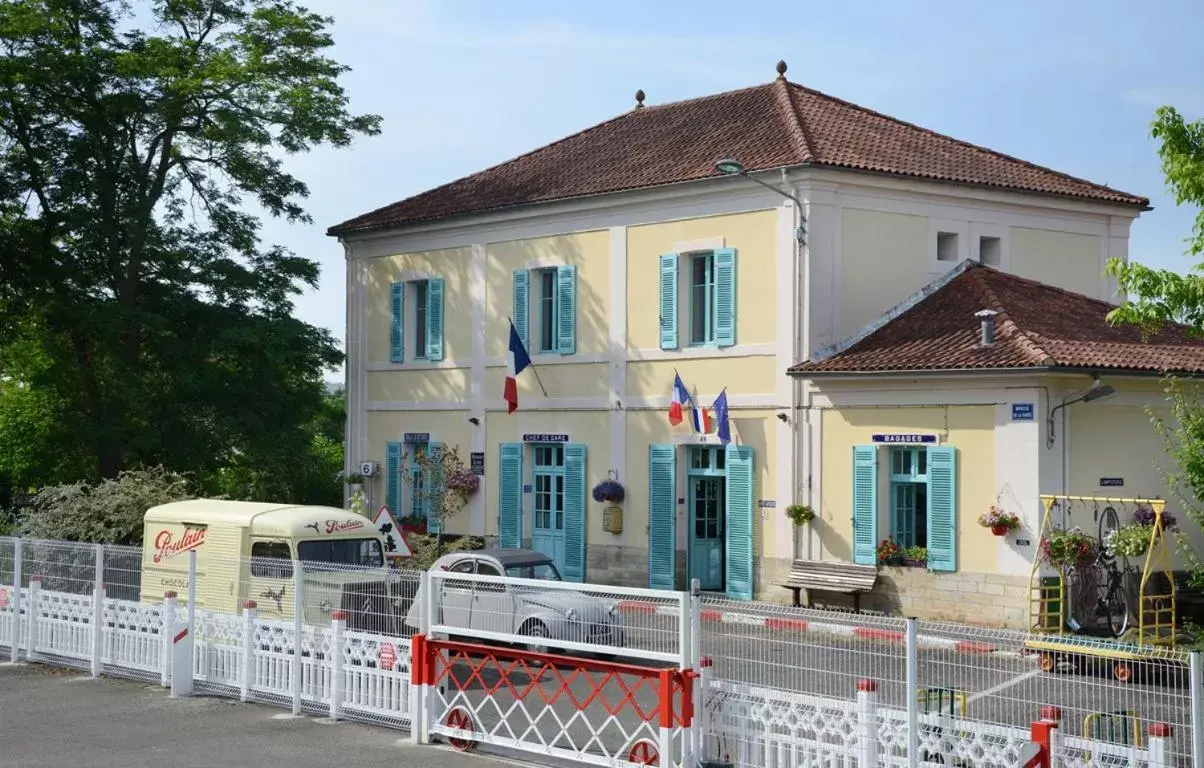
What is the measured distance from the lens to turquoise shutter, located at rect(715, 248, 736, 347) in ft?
86.5

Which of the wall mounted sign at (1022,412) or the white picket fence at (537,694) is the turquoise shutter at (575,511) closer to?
the wall mounted sign at (1022,412)

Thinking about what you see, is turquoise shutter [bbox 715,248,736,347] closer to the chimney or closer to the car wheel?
the chimney

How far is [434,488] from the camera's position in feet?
102

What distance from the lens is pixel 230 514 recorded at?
1938 centimetres

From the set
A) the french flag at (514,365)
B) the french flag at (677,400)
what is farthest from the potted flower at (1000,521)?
the french flag at (514,365)

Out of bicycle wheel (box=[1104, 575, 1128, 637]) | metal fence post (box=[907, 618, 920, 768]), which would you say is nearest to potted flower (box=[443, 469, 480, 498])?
bicycle wheel (box=[1104, 575, 1128, 637])

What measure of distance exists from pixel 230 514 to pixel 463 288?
1267cm

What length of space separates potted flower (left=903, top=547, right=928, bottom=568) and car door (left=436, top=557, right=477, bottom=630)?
10.6m

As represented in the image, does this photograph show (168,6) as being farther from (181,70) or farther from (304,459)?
(304,459)

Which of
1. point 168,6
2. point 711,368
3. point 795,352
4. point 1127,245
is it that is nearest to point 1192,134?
point 795,352

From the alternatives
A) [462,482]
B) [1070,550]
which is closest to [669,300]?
[462,482]

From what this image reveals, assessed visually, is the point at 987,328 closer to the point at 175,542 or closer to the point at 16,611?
the point at 175,542

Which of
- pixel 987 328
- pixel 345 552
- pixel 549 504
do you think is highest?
pixel 987 328

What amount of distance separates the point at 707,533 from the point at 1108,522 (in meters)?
7.40
